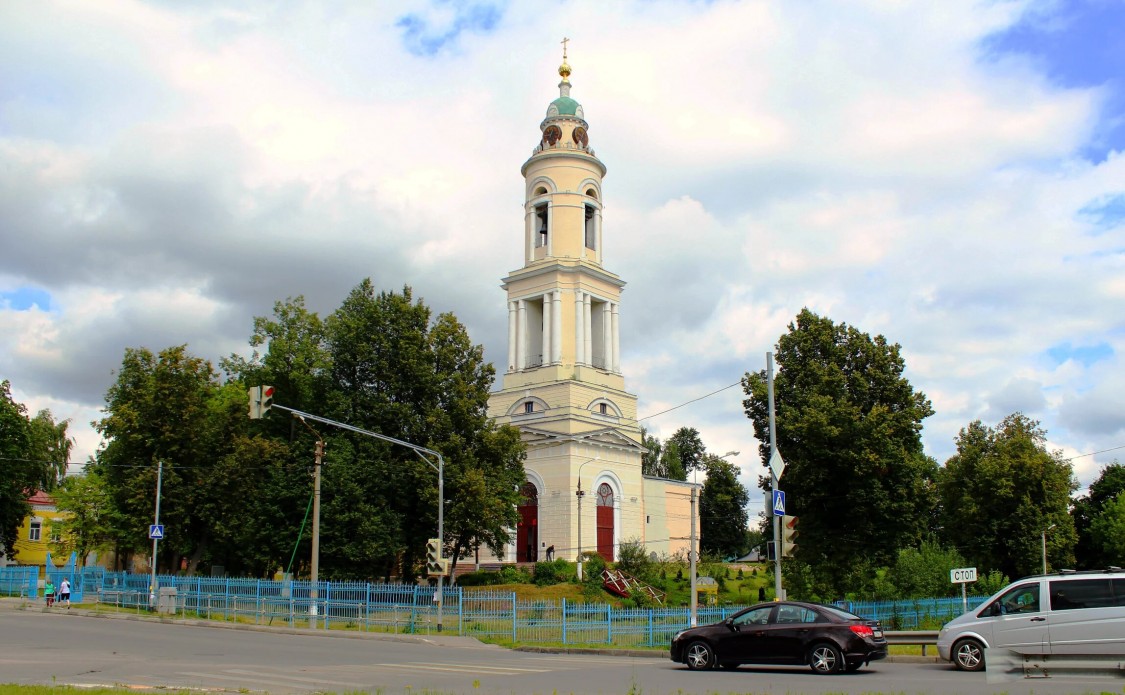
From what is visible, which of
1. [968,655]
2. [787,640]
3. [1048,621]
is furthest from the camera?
[787,640]

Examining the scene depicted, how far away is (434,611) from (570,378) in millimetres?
27651

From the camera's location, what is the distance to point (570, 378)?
57281 mm

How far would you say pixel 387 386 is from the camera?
41.0 metres

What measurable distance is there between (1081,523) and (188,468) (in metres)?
64.8

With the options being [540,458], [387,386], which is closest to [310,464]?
[387,386]

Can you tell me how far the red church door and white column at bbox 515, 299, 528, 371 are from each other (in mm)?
9730

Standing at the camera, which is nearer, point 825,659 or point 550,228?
point 825,659

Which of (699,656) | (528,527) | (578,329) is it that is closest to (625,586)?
(528,527)

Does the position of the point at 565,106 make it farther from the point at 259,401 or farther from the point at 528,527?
the point at 259,401

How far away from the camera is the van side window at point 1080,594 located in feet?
52.2

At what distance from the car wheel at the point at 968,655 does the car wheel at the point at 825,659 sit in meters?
2.14

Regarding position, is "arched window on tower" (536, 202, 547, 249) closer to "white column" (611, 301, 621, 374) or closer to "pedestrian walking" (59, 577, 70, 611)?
"white column" (611, 301, 621, 374)

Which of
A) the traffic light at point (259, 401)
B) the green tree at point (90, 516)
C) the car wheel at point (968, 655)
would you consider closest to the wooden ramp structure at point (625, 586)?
the green tree at point (90, 516)

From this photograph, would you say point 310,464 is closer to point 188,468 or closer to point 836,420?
point 188,468
